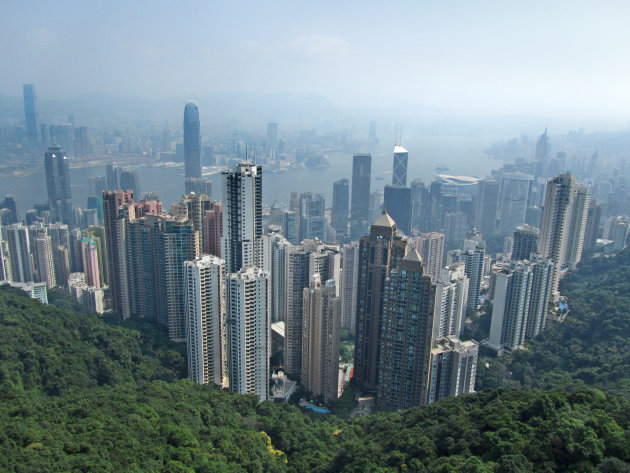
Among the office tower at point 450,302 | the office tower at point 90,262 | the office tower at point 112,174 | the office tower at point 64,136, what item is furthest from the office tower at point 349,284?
the office tower at point 112,174

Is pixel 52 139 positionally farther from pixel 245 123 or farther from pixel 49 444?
pixel 49 444

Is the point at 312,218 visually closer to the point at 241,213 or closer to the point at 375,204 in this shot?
the point at 375,204

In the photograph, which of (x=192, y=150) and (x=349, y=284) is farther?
(x=192, y=150)

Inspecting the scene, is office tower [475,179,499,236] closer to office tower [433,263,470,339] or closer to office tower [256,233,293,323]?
office tower [433,263,470,339]

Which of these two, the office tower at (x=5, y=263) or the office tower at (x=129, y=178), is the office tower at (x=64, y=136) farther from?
the office tower at (x=5, y=263)

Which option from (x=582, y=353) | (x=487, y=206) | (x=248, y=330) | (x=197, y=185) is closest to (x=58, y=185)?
(x=197, y=185)

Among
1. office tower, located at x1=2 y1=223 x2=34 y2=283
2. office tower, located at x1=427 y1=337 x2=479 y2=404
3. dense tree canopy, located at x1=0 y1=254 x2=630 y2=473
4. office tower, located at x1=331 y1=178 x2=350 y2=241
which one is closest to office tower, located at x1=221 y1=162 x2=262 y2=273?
dense tree canopy, located at x1=0 y1=254 x2=630 y2=473
